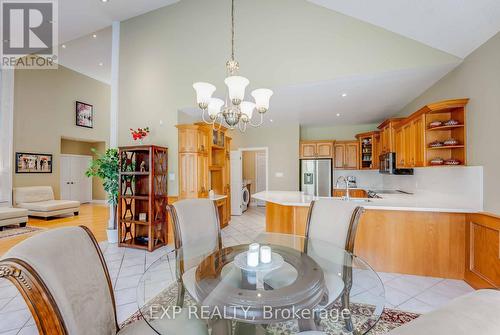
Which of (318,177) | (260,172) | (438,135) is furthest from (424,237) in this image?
(260,172)

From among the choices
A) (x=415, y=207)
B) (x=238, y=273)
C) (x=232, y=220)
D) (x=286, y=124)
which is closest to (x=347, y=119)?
(x=286, y=124)

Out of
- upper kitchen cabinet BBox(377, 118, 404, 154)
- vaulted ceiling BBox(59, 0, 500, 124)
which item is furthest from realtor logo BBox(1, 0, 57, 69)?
upper kitchen cabinet BBox(377, 118, 404, 154)

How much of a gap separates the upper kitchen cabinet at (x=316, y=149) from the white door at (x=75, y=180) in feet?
26.3

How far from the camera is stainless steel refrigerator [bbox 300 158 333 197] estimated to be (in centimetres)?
599

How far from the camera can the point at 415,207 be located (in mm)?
2691

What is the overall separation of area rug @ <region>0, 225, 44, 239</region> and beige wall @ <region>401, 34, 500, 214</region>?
7.49 m

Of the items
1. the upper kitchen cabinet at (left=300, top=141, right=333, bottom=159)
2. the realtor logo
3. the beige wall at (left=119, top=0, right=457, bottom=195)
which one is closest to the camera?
the beige wall at (left=119, top=0, right=457, bottom=195)

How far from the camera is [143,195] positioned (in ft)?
12.5

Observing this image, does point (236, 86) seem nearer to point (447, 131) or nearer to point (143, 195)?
point (143, 195)

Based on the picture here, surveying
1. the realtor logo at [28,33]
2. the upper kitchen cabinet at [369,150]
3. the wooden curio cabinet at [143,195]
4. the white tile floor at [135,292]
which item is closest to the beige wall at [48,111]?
the realtor logo at [28,33]

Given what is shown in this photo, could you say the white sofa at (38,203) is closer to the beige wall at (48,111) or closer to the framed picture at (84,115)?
the beige wall at (48,111)

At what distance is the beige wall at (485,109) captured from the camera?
2.21 m

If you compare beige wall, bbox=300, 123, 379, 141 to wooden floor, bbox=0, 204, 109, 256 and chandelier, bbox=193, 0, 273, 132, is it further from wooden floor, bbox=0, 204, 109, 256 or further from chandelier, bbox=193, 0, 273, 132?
wooden floor, bbox=0, 204, 109, 256

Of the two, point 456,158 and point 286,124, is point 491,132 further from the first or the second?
point 286,124
